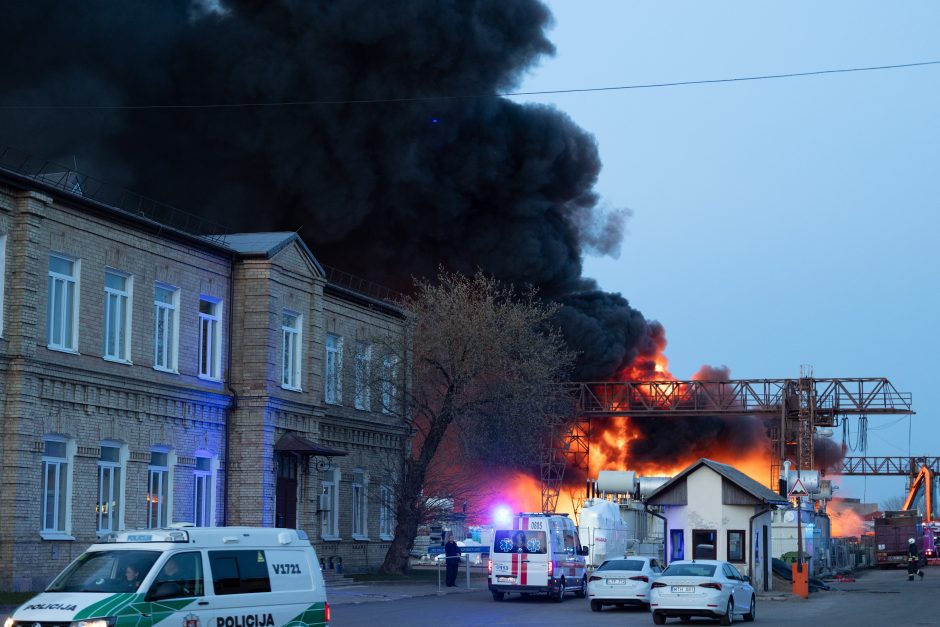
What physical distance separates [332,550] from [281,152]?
81.4 feet

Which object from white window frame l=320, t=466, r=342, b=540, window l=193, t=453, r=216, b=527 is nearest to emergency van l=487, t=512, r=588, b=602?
window l=193, t=453, r=216, b=527

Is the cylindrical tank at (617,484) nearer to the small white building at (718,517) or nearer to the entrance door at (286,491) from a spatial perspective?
the small white building at (718,517)

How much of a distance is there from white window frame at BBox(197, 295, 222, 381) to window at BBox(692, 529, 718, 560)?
14934 millimetres

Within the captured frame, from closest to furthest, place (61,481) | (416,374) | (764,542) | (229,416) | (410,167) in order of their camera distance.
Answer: (61,481), (229,416), (764,542), (416,374), (410,167)

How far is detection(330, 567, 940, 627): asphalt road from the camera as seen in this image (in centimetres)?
2528

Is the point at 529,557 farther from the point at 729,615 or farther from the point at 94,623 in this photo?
the point at 94,623

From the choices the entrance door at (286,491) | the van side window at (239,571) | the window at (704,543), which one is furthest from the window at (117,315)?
the window at (704,543)

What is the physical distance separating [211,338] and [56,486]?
24.9 feet

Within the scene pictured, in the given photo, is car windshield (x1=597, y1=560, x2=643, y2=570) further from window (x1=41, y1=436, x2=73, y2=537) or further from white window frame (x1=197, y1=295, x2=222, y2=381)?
window (x1=41, y1=436, x2=73, y2=537)

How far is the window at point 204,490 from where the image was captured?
3469 centimetres

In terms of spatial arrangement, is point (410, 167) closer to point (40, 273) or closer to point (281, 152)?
point (281, 152)

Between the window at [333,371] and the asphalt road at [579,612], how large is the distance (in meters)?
8.61

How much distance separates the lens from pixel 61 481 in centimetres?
2938

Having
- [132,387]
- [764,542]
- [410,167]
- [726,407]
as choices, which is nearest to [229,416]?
[132,387]
